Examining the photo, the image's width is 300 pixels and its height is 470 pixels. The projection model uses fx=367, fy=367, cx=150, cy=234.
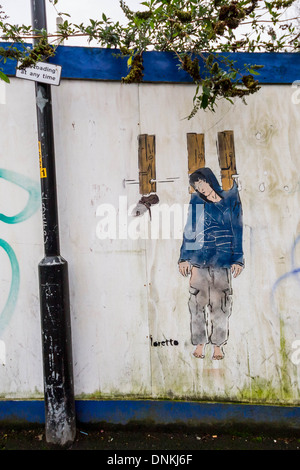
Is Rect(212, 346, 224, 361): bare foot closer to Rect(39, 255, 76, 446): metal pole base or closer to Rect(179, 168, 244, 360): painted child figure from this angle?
Rect(179, 168, 244, 360): painted child figure

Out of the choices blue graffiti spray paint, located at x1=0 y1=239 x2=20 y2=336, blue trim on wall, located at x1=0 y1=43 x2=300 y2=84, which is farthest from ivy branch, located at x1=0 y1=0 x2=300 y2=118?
blue graffiti spray paint, located at x1=0 y1=239 x2=20 y2=336

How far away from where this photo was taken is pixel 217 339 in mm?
3137

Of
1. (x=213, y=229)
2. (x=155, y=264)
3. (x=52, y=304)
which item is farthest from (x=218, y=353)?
(x=52, y=304)

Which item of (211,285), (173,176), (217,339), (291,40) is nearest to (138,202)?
(173,176)

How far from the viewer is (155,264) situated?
10.3 ft

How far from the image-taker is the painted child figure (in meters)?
3.13

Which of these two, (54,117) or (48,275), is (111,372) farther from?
(54,117)

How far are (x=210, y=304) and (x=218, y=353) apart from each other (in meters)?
0.43

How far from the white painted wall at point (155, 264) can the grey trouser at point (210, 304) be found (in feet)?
0.23

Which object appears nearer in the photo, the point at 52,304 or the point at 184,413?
the point at 52,304

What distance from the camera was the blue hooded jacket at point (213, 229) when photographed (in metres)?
3.13

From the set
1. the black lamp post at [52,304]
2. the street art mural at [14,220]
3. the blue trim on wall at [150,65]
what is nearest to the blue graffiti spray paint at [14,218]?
the street art mural at [14,220]

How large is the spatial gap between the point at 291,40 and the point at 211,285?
218 centimetres

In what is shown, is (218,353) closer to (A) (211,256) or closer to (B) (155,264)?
(A) (211,256)
